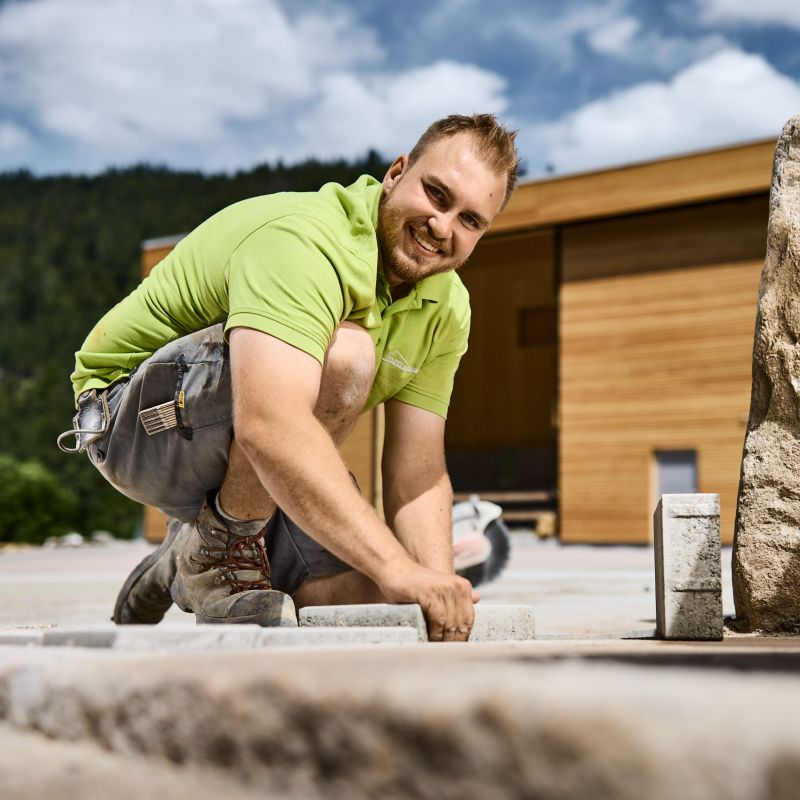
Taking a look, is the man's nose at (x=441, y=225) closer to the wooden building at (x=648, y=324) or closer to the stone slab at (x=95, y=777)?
the stone slab at (x=95, y=777)

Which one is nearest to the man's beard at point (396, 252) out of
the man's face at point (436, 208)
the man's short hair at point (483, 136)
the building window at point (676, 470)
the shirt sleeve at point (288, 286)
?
the man's face at point (436, 208)

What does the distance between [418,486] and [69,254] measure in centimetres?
5301

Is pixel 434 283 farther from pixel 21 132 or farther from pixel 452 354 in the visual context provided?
pixel 21 132

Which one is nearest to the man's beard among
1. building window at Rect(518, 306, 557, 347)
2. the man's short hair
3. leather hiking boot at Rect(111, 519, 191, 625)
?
the man's short hair

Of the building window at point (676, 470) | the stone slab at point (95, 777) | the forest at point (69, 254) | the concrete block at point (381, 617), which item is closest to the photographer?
the stone slab at point (95, 777)

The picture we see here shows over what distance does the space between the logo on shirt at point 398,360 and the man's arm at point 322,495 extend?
2.25ft

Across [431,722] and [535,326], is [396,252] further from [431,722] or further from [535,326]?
[535,326]

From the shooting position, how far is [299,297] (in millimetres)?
1989

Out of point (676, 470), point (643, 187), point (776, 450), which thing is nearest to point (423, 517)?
point (776, 450)

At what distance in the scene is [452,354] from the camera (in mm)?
2809

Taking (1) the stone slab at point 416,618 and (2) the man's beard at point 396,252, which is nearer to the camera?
(1) the stone slab at point 416,618

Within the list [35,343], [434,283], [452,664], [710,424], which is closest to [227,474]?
[434,283]

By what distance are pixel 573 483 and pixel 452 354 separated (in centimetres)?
718

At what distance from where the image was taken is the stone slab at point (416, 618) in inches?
69.5
